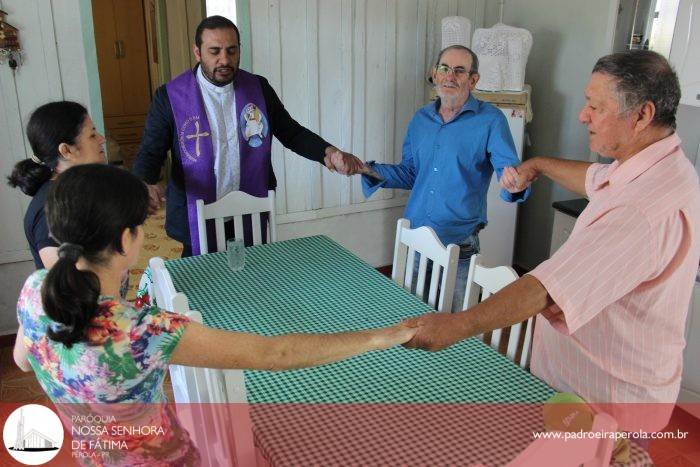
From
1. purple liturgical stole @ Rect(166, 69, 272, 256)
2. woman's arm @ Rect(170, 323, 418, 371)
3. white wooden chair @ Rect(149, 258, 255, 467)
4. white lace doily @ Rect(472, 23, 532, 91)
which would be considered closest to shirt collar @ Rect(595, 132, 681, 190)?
woman's arm @ Rect(170, 323, 418, 371)

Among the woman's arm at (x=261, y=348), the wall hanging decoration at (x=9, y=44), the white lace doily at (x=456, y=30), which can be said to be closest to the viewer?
the woman's arm at (x=261, y=348)

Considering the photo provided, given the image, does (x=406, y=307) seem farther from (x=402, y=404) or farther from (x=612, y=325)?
(x=612, y=325)

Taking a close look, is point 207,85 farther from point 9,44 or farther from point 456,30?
point 456,30

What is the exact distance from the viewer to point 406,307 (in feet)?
6.47

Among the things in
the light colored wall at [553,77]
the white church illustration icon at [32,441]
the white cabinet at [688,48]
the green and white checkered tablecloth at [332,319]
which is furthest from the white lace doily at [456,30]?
the white church illustration icon at [32,441]

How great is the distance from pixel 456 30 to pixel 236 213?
1976 mm

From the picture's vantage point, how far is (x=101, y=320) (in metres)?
1.11

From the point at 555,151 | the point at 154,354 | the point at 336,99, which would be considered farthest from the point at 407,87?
the point at 154,354

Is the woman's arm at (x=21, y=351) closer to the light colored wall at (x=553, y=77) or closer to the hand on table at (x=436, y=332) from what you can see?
the hand on table at (x=436, y=332)

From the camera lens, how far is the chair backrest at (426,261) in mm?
2121

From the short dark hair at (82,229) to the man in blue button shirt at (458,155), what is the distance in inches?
66.6

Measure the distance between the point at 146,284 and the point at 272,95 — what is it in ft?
3.92

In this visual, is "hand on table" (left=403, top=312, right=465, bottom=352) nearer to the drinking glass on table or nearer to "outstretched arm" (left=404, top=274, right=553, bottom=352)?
"outstretched arm" (left=404, top=274, right=553, bottom=352)

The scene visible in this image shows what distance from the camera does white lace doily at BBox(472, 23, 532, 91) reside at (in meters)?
3.62
